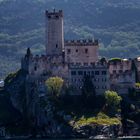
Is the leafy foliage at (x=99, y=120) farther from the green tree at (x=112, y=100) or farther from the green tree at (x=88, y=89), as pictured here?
the green tree at (x=88, y=89)

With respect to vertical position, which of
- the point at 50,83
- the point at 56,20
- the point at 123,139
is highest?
the point at 56,20

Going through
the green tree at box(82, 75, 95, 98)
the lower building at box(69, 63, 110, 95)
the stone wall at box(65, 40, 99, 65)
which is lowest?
the green tree at box(82, 75, 95, 98)

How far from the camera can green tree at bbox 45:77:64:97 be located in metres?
183

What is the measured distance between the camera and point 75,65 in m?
188

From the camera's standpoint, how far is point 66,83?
187125 millimetres

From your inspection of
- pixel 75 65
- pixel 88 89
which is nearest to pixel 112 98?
pixel 88 89

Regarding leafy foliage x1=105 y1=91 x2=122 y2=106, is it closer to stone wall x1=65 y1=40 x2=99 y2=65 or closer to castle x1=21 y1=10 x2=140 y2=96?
castle x1=21 y1=10 x2=140 y2=96

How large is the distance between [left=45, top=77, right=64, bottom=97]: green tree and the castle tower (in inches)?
500

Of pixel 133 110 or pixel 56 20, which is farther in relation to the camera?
pixel 56 20

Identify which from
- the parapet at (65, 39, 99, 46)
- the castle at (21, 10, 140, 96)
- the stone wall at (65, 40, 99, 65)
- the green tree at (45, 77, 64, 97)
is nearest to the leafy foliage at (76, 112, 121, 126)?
the castle at (21, 10, 140, 96)

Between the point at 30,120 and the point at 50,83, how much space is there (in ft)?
33.9

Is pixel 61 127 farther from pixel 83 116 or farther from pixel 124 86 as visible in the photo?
pixel 124 86

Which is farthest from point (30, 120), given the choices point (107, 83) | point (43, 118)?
point (107, 83)

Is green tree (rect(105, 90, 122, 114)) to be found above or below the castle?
below
